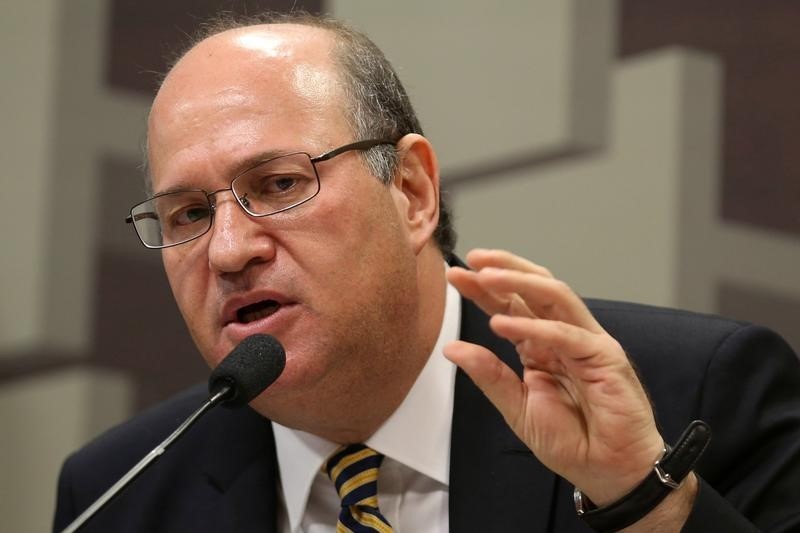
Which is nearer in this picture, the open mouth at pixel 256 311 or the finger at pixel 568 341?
the finger at pixel 568 341

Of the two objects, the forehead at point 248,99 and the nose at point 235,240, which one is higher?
the forehead at point 248,99

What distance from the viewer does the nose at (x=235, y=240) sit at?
75.3 inches

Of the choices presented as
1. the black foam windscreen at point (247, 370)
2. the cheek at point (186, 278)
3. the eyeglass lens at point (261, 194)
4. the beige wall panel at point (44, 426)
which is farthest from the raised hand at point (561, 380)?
the beige wall panel at point (44, 426)

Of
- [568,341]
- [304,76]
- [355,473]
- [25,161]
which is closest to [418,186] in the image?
[304,76]

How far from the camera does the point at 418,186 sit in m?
2.21

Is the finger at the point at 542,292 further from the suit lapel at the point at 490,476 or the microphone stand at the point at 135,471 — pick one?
the suit lapel at the point at 490,476

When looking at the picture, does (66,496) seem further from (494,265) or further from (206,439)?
(494,265)

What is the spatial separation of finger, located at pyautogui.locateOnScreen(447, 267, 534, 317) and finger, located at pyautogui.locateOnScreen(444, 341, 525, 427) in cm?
6

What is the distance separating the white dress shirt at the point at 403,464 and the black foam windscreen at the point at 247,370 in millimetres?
459

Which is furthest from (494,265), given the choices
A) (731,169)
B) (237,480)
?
(731,169)

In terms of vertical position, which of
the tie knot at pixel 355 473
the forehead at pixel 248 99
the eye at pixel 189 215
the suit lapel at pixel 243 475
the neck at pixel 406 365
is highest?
the forehead at pixel 248 99

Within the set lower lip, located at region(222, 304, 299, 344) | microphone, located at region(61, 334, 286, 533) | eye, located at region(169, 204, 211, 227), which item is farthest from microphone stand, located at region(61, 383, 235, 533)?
eye, located at region(169, 204, 211, 227)

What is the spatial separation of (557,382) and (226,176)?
0.70 metres

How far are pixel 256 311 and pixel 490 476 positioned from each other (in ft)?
1.66
